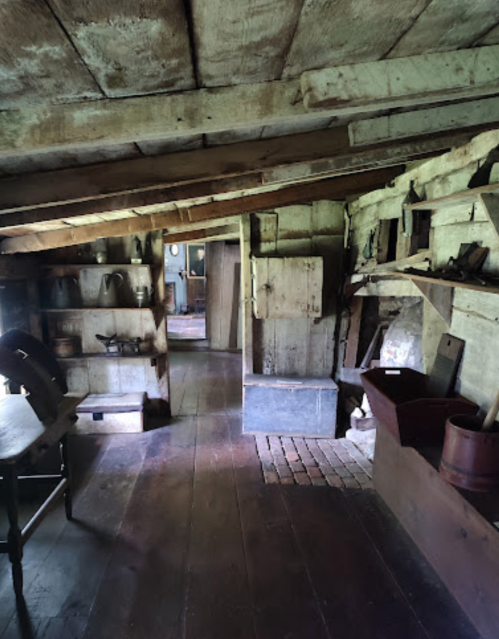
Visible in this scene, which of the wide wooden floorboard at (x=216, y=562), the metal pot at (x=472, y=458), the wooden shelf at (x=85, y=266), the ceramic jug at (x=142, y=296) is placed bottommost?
the wide wooden floorboard at (x=216, y=562)

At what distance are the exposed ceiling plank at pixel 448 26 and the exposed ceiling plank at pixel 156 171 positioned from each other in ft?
2.24

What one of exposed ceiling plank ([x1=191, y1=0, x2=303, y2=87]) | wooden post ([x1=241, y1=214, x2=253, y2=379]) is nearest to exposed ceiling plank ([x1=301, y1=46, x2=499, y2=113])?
exposed ceiling plank ([x1=191, y1=0, x2=303, y2=87])

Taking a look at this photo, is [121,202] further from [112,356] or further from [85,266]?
[112,356]

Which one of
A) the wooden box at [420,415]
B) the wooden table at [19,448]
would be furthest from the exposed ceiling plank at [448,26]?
the wooden table at [19,448]

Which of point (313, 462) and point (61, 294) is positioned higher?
point (61, 294)

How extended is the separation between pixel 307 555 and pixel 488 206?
2.17m

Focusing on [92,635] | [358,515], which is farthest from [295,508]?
[92,635]

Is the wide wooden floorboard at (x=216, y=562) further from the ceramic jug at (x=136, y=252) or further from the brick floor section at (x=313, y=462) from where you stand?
the ceramic jug at (x=136, y=252)

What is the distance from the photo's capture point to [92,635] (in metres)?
1.73

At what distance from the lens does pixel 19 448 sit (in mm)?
1829

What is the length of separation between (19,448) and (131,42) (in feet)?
6.04

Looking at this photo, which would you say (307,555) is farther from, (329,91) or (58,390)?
(329,91)

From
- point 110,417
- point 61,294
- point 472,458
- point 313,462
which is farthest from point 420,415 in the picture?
point 61,294

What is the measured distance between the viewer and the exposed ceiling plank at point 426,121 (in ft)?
5.45
